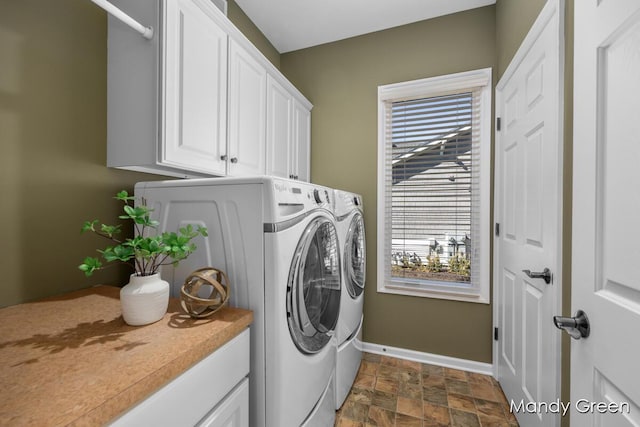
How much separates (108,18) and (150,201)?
0.88 m

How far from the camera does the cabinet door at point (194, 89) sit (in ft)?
3.71

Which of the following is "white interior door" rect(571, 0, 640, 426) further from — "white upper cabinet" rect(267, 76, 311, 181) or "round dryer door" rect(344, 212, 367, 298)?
"white upper cabinet" rect(267, 76, 311, 181)

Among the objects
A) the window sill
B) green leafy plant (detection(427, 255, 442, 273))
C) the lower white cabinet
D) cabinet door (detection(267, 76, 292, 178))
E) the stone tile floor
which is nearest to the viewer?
the lower white cabinet

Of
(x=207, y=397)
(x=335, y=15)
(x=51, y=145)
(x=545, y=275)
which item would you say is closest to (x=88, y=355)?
(x=207, y=397)

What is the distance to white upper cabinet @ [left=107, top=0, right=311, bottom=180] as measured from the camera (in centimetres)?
112

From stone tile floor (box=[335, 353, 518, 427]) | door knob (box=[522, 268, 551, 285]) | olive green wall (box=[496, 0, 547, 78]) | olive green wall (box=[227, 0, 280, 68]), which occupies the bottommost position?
stone tile floor (box=[335, 353, 518, 427])

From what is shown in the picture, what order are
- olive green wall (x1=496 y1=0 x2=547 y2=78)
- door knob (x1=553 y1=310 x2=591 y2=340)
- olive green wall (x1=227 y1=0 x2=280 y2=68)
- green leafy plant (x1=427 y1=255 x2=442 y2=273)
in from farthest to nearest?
green leafy plant (x1=427 y1=255 x2=442 y2=273), olive green wall (x1=227 y1=0 x2=280 y2=68), olive green wall (x1=496 y1=0 x2=547 y2=78), door knob (x1=553 y1=310 x2=591 y2=340)

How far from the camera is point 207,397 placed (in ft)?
2.50

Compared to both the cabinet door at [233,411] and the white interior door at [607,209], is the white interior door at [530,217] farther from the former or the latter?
the cabinet door at [233,411]

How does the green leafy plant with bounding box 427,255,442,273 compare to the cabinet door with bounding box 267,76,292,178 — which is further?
the green leafy plant with bounding box 427,255,442,273

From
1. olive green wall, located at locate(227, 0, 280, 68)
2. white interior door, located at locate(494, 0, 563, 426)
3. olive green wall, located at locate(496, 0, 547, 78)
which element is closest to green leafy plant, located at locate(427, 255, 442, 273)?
white interior door, located at locate(494, 0, 563, 426)

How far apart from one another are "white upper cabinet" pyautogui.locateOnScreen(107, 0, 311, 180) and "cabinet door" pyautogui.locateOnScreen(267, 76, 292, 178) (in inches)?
10.0

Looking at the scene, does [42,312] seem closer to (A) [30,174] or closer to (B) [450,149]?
(A) [30,174]

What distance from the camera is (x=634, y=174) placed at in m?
0.58
